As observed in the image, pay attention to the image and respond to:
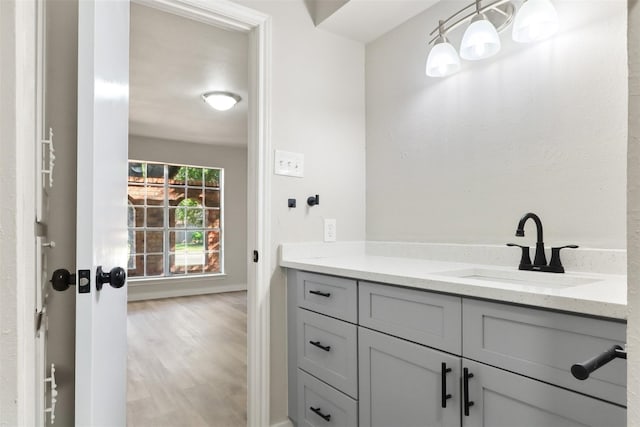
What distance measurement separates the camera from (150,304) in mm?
5008

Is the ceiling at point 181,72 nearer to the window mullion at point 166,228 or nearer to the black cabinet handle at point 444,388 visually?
the window mullion at point 166,228

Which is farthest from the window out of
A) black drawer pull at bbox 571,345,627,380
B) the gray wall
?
black drawer pull at bbox 571,345,627,380

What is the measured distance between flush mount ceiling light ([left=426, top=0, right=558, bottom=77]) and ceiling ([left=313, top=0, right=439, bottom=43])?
250 millimetres

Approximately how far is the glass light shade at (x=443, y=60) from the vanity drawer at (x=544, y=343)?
1159mm

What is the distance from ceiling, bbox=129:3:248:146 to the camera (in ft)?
8.01

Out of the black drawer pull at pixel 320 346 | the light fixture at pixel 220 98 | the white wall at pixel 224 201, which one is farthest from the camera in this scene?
the white wall at pixel 224 201

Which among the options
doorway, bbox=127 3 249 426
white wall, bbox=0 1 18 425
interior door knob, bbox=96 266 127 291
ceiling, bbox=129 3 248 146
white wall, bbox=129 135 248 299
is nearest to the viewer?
white wall, bbox=0 1 18 425

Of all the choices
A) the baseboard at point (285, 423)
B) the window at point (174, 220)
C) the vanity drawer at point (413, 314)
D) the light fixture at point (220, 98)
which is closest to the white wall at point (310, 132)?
the baseboard at point (285, 423)

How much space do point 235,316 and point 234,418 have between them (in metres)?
2.39

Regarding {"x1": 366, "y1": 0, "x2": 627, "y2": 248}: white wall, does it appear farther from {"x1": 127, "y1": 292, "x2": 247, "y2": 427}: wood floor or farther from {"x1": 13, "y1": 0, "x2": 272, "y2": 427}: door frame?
{"x1": 127, "y1": 292, "x2": 247, "y2": 427}: wood floor

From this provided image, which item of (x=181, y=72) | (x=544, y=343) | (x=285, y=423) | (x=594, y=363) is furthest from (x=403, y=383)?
(x=181, y=72)

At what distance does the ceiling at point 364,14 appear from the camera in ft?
6.17

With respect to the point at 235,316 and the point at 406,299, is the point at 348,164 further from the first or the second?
the point at 235,316

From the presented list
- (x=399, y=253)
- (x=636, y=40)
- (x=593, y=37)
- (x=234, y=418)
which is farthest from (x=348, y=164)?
(x=636, y=40)
